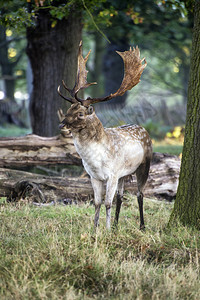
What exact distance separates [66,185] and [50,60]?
3.49 meters

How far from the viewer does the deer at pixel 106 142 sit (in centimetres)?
444

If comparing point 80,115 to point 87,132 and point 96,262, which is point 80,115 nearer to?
point 87,132

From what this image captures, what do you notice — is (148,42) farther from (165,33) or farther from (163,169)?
(163,169)

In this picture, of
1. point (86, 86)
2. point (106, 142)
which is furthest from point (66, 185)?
point (86, 86)

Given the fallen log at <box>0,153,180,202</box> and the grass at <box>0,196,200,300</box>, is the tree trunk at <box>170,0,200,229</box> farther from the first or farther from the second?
the fallen log at <box>0,153,180,202</box>

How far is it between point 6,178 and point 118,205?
2.50 meters

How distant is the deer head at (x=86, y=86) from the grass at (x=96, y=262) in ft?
4.50

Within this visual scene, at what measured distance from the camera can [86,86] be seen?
4.80 metres

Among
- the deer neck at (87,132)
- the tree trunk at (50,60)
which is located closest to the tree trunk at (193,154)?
the deer neck at (87,132)

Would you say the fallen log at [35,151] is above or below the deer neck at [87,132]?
below

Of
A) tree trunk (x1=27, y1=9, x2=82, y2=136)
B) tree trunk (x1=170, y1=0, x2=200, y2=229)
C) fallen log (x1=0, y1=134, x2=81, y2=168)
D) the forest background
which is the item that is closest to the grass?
tree trunk (x1=170, y1=0, x2=200, y2=229)

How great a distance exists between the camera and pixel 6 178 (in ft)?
22.0

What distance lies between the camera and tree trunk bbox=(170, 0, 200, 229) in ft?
16.1

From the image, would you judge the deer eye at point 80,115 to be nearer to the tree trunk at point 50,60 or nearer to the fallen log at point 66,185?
the fallen log at point 66,185
